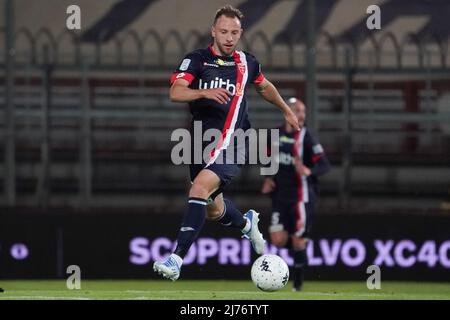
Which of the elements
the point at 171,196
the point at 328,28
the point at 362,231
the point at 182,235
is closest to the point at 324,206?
the point at 362,231

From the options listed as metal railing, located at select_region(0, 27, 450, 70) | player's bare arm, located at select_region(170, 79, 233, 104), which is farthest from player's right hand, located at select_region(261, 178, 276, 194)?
player's bare arm, located at select_region(170, 79, 233, 104)

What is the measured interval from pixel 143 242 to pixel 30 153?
58.9 inches

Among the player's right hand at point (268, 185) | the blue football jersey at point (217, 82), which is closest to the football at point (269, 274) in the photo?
the blue football jersey at point (217, 82)

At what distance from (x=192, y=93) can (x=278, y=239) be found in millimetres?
4375

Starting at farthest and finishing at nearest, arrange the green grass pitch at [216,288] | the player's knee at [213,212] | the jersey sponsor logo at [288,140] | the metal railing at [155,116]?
the metal railing at [155,116] → the jersey sponsor logo at [288,140] → the green grass pitch at [216,288] → the player's knee at [213,212]

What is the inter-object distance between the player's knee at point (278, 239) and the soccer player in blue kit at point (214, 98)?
3.38m

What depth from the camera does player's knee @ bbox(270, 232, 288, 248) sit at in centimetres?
1378

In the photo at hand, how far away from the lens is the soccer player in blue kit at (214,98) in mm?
9763

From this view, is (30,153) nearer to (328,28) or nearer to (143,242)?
(143,242)

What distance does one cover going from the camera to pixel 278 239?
13781 millimetres

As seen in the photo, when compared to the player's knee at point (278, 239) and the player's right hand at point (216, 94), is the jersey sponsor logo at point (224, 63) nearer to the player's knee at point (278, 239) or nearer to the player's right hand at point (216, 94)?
the player's right hand at point (216, 94)

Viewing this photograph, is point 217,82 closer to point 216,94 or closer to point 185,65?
point 185,65

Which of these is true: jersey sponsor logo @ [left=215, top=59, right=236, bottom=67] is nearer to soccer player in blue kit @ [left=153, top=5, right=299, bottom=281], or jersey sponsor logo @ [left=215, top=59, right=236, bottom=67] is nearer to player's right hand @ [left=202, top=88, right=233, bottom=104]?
soccer player in blue kit @ [left=153, top=5, right=299, bottom=281]

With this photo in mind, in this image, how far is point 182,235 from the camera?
9.80 m
